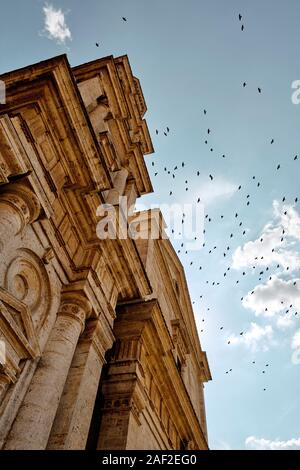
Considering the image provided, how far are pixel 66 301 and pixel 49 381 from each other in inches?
66.9

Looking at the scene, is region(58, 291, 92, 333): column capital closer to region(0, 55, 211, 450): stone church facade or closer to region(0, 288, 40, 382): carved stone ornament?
region(0, 55, 211, 450): stone church facade

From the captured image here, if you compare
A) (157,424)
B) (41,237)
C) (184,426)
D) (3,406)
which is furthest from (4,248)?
(184,426)

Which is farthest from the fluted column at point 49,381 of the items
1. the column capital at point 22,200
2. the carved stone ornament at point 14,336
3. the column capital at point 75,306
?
the column capital at point 22,200

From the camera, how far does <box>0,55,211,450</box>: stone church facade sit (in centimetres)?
535

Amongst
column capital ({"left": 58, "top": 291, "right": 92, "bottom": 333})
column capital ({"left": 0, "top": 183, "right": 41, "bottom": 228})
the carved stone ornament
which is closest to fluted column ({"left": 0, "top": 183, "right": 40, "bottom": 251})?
column capital ({"left": 0, "top": 183, "right": 41, "bottom": 228})

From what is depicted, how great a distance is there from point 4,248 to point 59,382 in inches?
94.5

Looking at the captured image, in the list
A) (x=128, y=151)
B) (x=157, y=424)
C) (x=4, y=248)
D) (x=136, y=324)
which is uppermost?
(x=128, y=151)

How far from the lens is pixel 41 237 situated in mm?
6637

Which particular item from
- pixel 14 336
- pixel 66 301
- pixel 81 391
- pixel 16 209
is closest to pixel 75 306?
pixel 66 301

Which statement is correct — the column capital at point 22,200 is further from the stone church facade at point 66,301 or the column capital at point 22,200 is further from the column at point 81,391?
the column at point 81,391

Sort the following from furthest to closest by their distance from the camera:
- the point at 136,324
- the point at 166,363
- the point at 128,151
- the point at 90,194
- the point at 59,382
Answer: the point at 128,151
the point at 166,363
the point at 136,324
the point at 90,194
the point at 59,382

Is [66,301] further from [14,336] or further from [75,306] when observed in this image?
[14,336]

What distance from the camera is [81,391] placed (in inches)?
246

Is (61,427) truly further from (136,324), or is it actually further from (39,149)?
(39,149)
